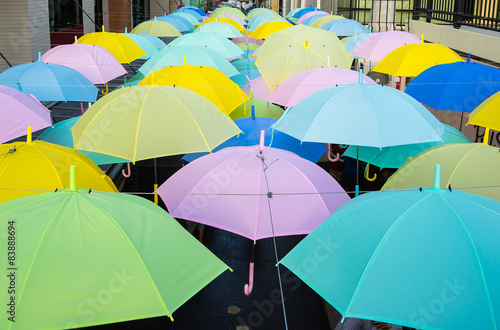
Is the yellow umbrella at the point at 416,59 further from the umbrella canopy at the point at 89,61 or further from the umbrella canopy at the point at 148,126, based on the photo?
the umbrella canopy at the point at 148,126

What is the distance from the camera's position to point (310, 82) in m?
10.0

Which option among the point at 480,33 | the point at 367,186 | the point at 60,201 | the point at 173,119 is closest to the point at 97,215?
the point at 60,201

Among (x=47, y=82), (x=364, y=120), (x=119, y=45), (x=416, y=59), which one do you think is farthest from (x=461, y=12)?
(x=47, y=82)

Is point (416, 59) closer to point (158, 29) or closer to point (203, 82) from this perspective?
point (203, 82)

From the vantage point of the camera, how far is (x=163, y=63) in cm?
1234

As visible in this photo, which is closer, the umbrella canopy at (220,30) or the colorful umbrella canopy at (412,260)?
the colorful umbrella canopy at (412,260)

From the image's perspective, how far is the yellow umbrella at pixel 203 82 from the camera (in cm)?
986

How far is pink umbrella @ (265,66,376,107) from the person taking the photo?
989 cm

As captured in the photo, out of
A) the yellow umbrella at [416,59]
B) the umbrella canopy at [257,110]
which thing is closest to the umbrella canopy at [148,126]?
the umbrella canopy at [257,110]

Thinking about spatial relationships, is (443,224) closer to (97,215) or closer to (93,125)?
(97,215)

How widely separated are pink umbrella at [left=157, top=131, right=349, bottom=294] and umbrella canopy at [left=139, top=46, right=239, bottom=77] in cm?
572

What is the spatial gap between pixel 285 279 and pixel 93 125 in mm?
3054

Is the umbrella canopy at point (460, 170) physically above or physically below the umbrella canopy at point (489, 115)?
below

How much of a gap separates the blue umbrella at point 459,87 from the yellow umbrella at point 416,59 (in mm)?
2016
